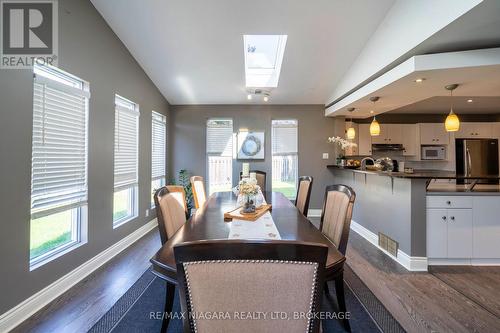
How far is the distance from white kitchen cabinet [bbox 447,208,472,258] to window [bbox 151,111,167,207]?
14.4 feet

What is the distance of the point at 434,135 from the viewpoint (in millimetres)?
5168

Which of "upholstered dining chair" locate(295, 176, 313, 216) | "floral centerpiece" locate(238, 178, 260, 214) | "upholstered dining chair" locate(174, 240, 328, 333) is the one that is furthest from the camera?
"upholstered dining chair" locate(295, 176, 313, 216)

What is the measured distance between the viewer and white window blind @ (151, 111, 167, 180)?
429cm

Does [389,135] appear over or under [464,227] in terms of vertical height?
over

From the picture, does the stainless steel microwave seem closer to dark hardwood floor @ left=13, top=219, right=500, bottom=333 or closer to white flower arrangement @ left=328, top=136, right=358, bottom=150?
white flower arrangement @ left=328, top=136, right=358, bottom=150

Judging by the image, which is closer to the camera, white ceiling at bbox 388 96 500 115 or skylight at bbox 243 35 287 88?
skylight at bbox 243 35 287 88

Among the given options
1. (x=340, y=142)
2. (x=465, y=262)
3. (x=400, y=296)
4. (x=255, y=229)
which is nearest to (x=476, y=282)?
(x=465, y=262)

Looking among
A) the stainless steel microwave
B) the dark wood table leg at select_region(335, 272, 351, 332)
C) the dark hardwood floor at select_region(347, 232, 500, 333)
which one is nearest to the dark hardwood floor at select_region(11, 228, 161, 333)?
the dark wood table leg at select_region(335, 272, 351, 332)

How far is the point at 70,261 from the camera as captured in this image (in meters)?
2.22

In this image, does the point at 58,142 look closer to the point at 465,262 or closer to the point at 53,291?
the point at 53,291

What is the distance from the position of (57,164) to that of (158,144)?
95.4 inches

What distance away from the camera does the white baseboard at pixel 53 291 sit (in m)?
1.65

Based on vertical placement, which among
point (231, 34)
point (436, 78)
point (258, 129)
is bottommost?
point (258, 129)

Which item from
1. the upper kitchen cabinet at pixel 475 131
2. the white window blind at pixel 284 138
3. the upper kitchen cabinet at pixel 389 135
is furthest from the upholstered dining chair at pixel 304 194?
the upper kitchen cabinet at pixel 475 131
